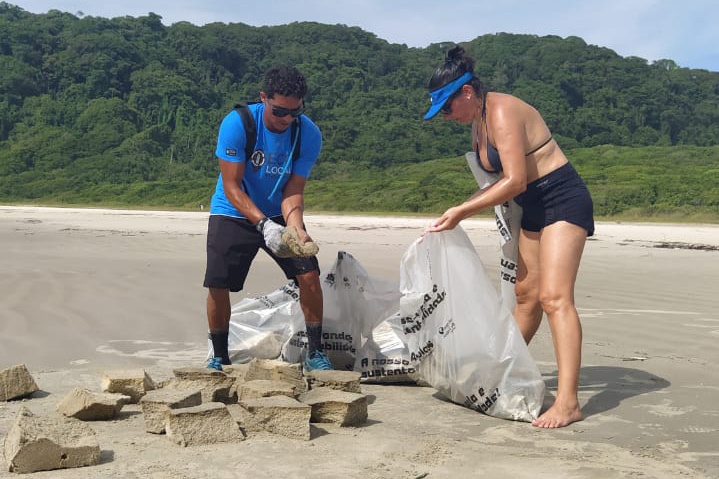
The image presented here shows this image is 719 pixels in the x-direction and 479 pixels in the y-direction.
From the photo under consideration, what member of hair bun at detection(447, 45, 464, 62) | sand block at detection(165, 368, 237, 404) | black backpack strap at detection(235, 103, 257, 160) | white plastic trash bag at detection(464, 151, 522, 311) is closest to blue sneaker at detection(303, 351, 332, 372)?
sand block at detection(165, 368, 237, 404)

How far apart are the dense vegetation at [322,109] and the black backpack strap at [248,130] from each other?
88.5 feet

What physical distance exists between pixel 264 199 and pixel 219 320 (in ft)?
2.26

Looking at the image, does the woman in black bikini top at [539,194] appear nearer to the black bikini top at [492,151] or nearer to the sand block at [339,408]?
the black bikini top at [492,151]

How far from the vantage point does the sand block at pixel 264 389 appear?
3.26m

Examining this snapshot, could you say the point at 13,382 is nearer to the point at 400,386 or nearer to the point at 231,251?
the point at 231,251

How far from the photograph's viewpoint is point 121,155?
185 feet

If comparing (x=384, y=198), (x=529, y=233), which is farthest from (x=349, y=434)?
(x=384, y=198)

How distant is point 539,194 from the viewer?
142 inches

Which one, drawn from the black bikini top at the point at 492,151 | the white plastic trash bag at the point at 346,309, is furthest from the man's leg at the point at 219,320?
the black bikini top at the point at 492,151

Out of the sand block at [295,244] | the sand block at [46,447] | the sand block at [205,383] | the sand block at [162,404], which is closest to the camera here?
the sand block at [46,447]

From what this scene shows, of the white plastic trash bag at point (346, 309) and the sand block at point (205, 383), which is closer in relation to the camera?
the sand block at point (205, 383)

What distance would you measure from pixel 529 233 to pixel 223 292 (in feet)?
5.33

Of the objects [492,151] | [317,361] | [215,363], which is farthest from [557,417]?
[215,363]

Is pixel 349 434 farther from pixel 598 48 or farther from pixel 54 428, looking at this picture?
pixel 598 48
